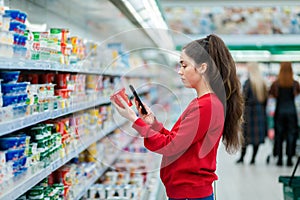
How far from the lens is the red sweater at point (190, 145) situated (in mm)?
2162

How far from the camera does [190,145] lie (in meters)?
2.25

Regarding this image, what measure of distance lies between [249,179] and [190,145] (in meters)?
4.54

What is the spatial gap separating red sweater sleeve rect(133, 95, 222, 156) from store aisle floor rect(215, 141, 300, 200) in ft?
10.8

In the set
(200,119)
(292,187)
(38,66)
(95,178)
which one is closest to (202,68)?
(200,119)

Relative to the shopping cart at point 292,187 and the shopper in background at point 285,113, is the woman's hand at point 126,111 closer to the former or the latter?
the shopping cart at point 292,187

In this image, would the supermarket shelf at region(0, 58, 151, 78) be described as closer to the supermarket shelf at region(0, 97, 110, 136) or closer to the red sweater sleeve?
the supermarket shelf at region(0, 97, 110, 136)

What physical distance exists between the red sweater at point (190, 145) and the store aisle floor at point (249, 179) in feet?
10.2

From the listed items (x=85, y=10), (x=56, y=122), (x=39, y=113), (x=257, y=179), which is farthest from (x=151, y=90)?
(x=39, y=113)

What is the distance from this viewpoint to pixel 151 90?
10344mm

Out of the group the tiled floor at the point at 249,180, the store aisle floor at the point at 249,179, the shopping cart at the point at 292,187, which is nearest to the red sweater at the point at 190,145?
the tiled floor at the point at 249,180

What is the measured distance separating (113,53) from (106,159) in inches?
44.2

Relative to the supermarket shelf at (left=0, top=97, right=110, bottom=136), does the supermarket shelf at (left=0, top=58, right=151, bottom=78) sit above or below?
above

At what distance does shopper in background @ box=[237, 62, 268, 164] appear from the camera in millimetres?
7645

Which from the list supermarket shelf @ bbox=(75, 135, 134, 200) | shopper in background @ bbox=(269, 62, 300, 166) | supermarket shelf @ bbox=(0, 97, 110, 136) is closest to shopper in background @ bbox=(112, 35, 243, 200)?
supermarket shelf @ bbox=(0, 97, 110, 136)
